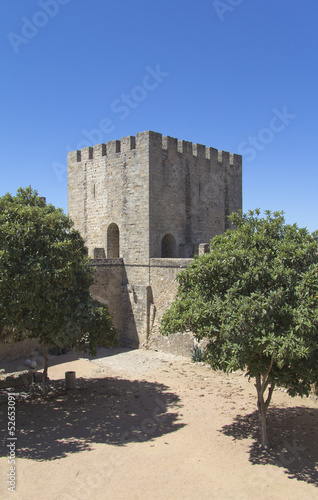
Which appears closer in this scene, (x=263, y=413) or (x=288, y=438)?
(x=263, y=413)

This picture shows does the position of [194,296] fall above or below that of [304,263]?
below

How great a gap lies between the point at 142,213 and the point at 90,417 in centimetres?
937

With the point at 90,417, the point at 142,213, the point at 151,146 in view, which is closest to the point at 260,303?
the point at 90,417

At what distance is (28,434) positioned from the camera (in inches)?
361

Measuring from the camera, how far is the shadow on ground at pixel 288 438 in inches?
307

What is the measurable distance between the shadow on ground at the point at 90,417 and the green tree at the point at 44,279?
5.95 ft

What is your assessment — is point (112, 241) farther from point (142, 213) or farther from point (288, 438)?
point (288, 438)

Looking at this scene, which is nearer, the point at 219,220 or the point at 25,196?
the point at 25,196

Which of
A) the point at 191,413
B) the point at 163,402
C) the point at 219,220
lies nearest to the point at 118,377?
the point at 163,402

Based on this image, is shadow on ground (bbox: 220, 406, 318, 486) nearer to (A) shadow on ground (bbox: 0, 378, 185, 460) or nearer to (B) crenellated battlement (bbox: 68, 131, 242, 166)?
(A) shadow on ground (bbox: 0, 378, 185, 460)

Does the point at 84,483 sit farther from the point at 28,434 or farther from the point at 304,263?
the point at 304,263

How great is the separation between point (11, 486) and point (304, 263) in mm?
6853

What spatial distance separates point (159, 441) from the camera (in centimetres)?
905

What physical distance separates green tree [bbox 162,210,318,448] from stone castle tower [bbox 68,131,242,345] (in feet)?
22.4
